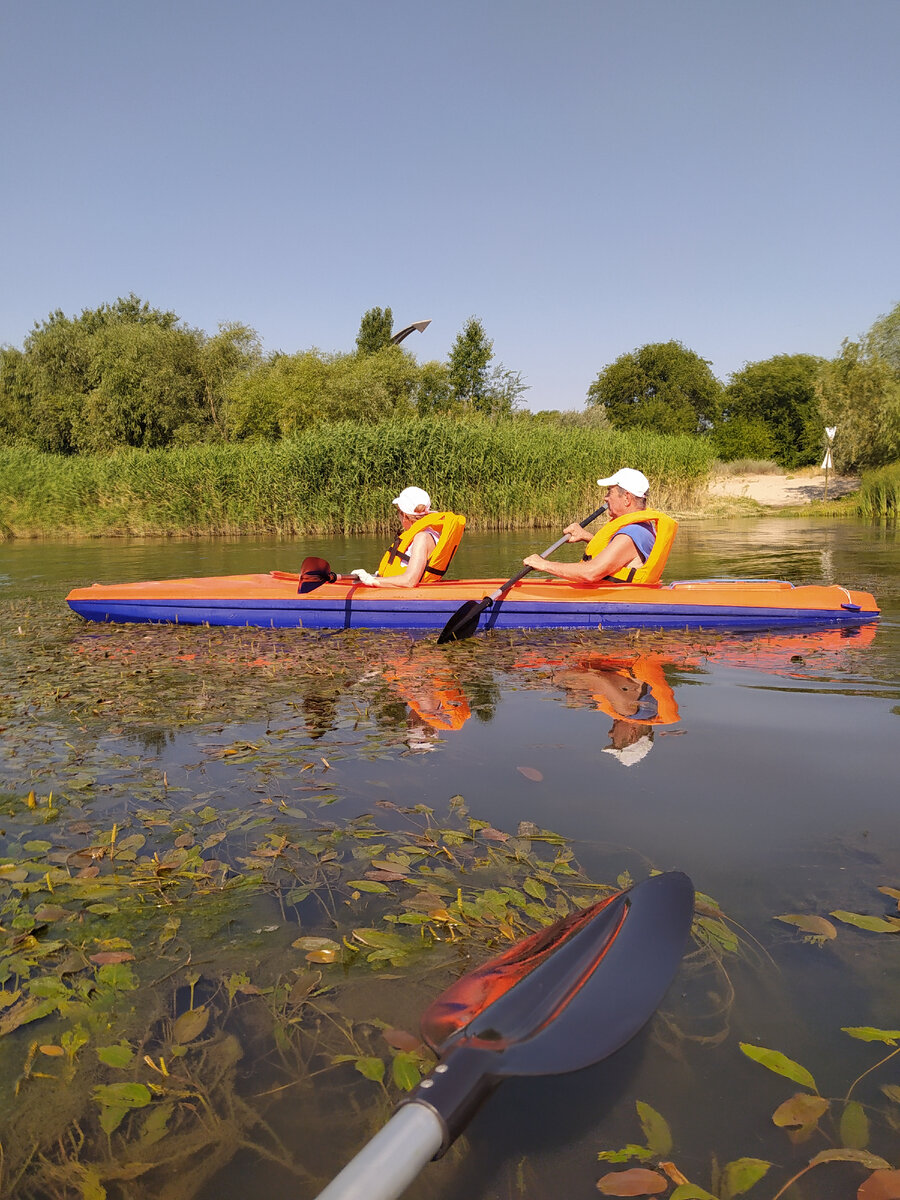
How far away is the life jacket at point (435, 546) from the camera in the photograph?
720 cm

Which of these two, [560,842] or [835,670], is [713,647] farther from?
[560,842]

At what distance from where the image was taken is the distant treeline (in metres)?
27.5

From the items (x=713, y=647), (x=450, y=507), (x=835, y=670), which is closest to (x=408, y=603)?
(x=713, y=647)

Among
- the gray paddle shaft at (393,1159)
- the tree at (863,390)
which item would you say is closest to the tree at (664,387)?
the tree at (863,390)

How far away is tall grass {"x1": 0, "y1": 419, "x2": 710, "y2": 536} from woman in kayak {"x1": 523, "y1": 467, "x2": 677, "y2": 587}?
38.3 ft

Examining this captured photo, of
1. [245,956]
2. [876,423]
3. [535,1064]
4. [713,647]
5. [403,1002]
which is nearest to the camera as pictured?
[535,1064]

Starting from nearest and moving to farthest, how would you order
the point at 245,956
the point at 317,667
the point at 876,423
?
1. the point at 245,956
2. the point at 317,667
3. the point at 876,423

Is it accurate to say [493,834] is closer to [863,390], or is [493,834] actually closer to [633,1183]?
[633,1183]

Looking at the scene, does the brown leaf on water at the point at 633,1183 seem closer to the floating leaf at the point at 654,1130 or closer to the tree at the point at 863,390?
the floating leaf at the point at 654,1130

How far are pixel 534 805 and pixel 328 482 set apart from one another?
16.3 metres

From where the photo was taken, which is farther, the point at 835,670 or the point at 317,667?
the point at 317,667

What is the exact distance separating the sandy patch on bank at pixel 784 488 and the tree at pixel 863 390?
2708 mm

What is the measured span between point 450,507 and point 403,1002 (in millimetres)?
17057

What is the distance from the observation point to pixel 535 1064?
1.62 m
